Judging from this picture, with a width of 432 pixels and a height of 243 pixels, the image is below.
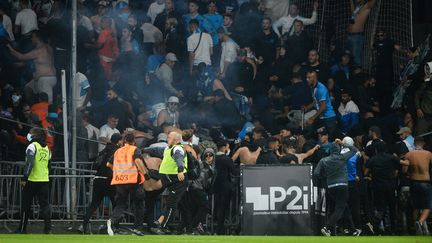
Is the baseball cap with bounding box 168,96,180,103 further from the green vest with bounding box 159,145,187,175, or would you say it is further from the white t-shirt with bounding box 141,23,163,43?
the green vest with bounding box 159,145,187,175

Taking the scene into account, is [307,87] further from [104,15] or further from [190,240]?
[190,240]

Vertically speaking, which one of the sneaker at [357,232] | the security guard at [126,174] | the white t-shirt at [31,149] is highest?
the white t-shirt at [31,149]

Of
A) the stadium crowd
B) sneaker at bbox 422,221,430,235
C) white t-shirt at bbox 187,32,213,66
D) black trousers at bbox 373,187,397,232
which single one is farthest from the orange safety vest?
white t-shirt at bbox 187,32,213,66

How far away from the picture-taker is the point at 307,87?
27.9 m

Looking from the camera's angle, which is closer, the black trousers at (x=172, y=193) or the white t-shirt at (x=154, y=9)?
the black trousers at (x=172, y=193)

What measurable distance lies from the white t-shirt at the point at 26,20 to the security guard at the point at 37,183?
7688 mm

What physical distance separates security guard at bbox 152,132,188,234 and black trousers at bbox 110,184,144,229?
48cm

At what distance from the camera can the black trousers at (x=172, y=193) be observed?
22.8 m

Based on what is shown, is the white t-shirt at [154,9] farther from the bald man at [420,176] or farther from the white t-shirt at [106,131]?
the bald man at [420,176]

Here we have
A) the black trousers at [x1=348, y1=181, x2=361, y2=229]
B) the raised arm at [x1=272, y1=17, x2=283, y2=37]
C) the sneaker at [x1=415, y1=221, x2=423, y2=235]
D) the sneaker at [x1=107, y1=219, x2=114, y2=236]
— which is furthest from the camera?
the raised arm at [x1=272, y1=17, x2=283, y2=37]

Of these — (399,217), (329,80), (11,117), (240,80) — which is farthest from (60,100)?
(399,217)

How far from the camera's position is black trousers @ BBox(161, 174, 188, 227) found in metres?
22.8

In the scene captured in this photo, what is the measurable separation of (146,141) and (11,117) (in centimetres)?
343

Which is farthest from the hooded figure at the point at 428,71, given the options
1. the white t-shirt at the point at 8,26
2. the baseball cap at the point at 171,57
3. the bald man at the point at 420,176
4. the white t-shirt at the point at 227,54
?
the white t-shirt at the point at 8,26
